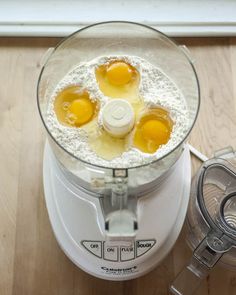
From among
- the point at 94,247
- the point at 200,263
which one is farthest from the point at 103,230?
the point at 200,263

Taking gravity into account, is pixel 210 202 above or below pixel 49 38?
below

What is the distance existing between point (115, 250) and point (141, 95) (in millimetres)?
231

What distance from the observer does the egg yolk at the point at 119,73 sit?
0.74 meters

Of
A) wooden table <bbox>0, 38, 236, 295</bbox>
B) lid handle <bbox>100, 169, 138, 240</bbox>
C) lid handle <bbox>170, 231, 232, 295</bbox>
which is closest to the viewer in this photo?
lid handle <bbox>100, 169, 138, 240</bbox>

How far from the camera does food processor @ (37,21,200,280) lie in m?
0.72

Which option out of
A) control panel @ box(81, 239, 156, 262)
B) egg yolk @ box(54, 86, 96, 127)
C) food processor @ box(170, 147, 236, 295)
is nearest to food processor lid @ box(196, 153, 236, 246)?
food processor @ box(170, 147, 236, 295)

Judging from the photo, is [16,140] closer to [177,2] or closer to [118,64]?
[118,64]

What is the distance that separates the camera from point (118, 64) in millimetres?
750

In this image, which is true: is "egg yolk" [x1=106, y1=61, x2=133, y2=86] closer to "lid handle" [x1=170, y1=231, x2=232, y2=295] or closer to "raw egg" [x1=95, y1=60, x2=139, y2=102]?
"raw egg" [x1=95, y1=60, x2=139, y2=102]

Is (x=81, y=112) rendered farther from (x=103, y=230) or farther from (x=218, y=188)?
(x=218, y=188)

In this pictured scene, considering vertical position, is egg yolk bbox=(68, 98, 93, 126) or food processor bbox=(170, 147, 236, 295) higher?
egg yolk bbox=(68, 98, 93, 126)

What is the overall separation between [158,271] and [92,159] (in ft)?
0.88

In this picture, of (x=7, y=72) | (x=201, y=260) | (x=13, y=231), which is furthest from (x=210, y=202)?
(x=7, y=72)

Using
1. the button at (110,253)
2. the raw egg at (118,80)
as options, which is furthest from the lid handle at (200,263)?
the raw egg at (118,80)
